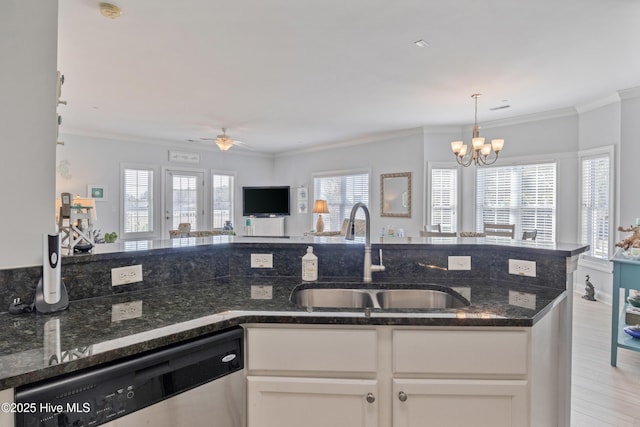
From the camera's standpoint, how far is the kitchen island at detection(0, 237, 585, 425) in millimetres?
1038

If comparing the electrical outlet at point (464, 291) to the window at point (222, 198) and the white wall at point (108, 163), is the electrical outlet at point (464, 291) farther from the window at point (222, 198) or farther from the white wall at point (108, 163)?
the window at point (222, 198)

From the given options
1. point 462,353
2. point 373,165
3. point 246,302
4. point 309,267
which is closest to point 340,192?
point 373,165

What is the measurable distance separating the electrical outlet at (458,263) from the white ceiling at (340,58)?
1.78 meters

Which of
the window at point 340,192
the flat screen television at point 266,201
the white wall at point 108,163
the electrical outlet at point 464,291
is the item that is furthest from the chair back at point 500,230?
the white wall at point 108,163

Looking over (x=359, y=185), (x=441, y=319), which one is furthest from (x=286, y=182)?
(x=441, y=319)

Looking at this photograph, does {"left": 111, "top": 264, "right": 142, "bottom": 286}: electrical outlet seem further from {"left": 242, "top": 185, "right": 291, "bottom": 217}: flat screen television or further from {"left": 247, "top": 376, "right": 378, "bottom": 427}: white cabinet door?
{"left": 242, "top": 185, "right": 291, "bottom": 217}: flat screen television

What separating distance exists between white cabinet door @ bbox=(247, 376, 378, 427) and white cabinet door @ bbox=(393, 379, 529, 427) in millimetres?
115

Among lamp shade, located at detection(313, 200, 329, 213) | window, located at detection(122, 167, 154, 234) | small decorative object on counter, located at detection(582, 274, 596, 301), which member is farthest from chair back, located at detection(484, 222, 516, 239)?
window, located at detection(122, 167, 154, 234)

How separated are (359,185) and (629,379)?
221 inches

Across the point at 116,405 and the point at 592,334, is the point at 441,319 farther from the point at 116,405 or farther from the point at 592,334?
the point at 592,334

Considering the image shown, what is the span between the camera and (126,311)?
1362 millimetres

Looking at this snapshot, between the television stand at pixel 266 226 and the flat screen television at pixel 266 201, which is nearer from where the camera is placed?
the flat screen television at pixel 266 201

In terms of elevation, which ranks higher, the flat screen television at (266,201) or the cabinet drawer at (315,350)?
the flat screen television at (266,201)

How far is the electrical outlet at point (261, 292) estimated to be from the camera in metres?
1.60
